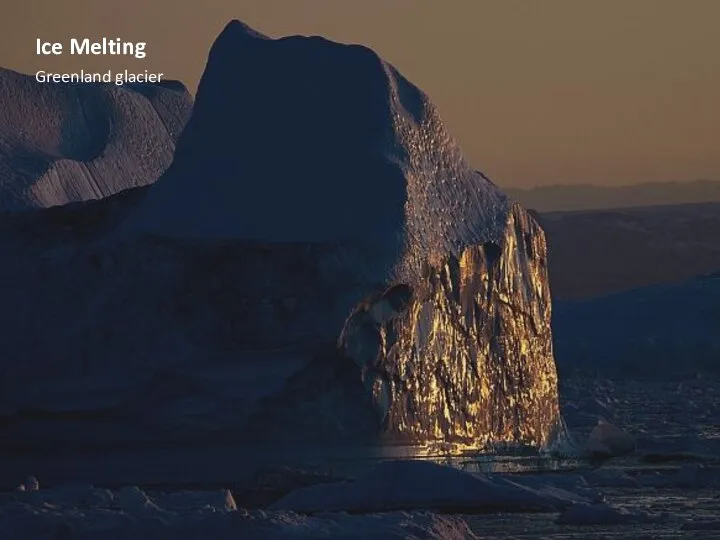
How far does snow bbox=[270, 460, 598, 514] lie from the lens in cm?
1159

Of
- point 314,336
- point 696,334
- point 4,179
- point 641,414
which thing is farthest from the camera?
point 696,334

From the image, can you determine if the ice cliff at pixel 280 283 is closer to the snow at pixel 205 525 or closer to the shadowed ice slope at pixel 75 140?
the shadowed ice slope at pixel 75 140

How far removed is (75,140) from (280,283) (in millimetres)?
7965

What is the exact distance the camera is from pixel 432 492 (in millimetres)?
11859

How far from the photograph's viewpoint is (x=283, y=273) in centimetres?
1362

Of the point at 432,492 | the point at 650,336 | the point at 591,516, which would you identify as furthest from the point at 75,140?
the point at 650,336

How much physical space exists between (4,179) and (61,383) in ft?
15.8

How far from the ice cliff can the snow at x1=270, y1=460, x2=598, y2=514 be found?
173 cm

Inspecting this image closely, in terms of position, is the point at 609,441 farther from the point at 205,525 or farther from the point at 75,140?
the point at 205,525

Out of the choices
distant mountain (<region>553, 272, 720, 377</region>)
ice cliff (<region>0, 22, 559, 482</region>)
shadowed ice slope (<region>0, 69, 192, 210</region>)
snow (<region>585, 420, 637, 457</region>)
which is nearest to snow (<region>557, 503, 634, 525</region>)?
ice cliff (<region>0, 22, 559, 482</region>)

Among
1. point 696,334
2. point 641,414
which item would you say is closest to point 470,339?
point 641,414

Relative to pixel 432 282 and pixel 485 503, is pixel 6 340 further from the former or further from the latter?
pixel 485 503

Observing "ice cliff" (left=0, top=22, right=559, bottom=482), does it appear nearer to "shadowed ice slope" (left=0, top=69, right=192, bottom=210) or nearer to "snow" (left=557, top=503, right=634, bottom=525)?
"snow" (left=557, top=503, right=634, bottom=525)

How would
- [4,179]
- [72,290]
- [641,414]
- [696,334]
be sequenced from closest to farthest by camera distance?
[72,290] < [4,179] < [641,414] < [696,334]
